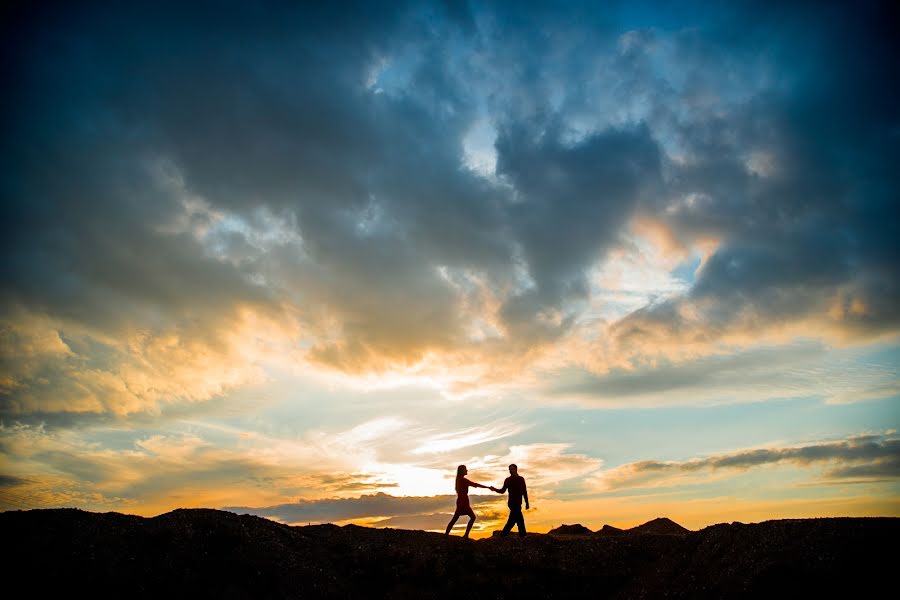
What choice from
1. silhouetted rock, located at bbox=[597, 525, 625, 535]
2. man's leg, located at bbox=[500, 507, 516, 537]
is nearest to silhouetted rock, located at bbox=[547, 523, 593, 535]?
silhouetted rock, located at bbox=[597, 525, 625, 535]

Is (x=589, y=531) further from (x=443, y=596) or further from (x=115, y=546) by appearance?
(x=115, y=546)

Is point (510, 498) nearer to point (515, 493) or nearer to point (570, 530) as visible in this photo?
point (515, 493)

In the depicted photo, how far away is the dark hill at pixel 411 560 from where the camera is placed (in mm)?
15492

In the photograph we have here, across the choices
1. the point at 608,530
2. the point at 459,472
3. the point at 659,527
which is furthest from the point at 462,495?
the point at 659,527

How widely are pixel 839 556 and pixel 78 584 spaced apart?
2324 centimetres

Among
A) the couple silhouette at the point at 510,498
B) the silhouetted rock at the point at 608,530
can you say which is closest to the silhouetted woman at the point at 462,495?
the couple silhouette at the point at 510,498

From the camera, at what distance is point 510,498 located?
939 inches

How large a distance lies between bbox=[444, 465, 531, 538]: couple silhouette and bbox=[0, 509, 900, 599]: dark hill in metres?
0.86

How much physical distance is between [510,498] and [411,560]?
17.8ft

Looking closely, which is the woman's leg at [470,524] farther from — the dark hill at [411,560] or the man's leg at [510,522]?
the man's leg at [510,522]

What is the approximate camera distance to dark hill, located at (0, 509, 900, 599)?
15.5m

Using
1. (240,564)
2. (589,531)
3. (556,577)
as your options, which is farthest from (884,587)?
(589,531)

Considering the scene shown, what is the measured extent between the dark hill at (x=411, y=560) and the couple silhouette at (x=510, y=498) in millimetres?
860

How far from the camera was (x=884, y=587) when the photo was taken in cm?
1379
